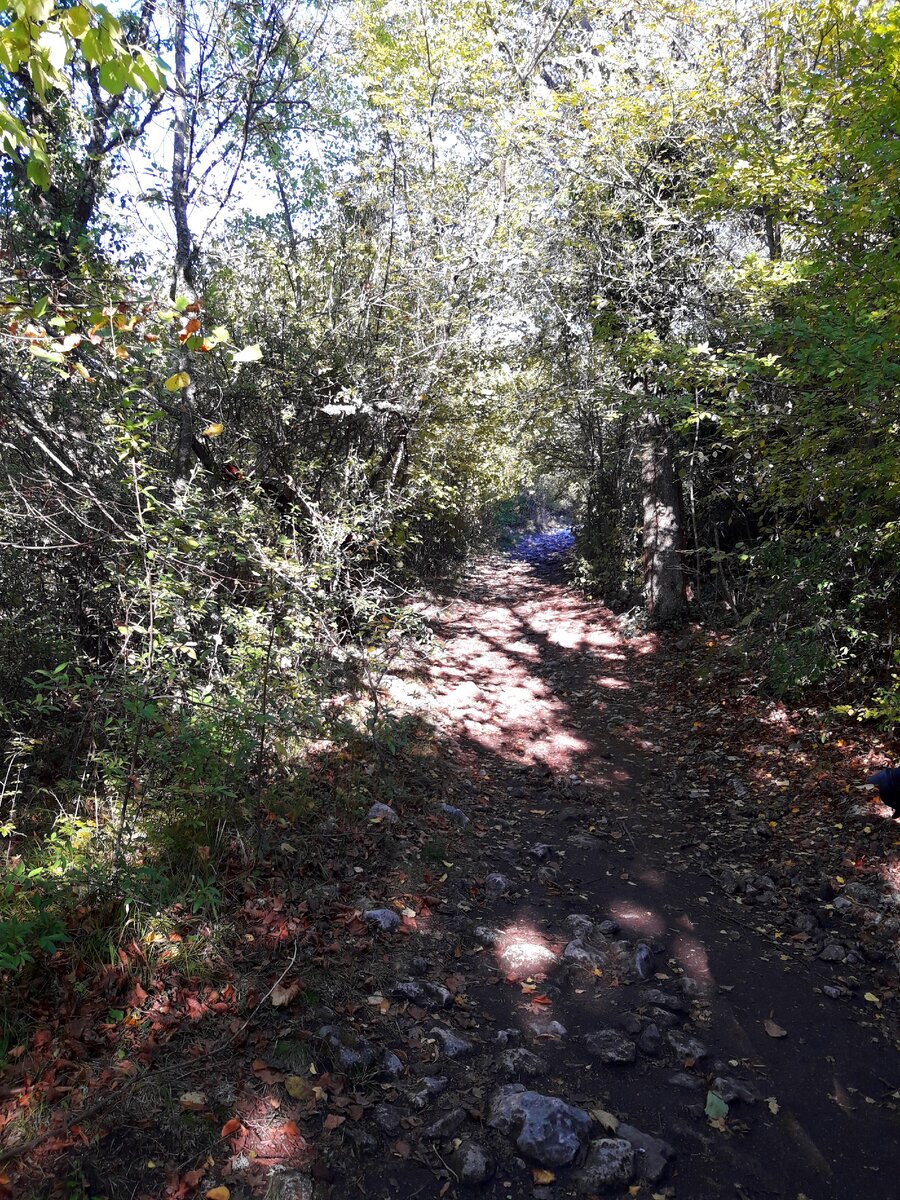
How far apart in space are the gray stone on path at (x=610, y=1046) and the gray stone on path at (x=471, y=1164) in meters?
0.87

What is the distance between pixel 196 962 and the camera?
3539mm

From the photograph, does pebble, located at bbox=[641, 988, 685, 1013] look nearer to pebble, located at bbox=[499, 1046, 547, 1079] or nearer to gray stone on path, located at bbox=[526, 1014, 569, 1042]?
gray stone on path, located at bbox=[526, 1014, 569, 1042]

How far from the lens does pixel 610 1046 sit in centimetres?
355

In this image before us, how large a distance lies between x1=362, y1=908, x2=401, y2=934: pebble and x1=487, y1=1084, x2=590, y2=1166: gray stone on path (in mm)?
1256

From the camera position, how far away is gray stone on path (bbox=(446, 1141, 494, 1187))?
280 cm

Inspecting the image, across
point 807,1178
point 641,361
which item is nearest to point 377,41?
point 641,361

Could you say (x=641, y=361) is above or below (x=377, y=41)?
below

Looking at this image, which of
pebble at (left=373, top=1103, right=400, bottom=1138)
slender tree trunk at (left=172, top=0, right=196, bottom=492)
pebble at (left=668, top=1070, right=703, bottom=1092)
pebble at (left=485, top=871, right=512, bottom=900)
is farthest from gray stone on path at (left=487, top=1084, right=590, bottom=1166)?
slender tree trunk at (left=172, top=0, right=196, bottom=492)

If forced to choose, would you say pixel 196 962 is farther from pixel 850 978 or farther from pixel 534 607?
pixel 534 607

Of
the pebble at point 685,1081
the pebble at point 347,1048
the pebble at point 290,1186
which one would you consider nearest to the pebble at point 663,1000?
the pebble at point 685,1081

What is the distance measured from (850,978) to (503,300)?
32.6ft

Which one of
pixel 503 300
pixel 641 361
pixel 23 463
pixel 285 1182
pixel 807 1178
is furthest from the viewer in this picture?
pixel 503 300

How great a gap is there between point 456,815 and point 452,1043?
8.17 ft

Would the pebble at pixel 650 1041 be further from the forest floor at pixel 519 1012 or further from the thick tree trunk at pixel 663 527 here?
the thick tree trunk at pixel 663 527
